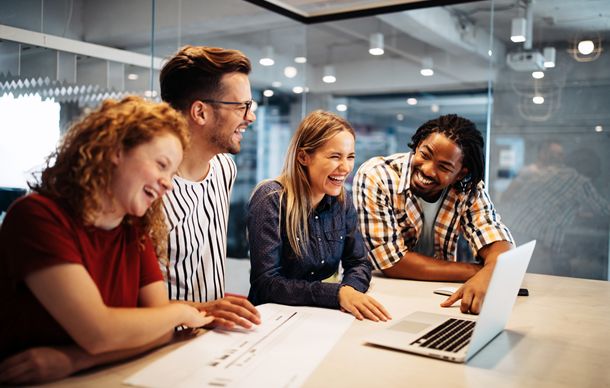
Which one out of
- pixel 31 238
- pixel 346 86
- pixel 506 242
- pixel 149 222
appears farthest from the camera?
pixel 346 86

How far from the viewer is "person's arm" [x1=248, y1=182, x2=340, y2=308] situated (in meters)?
1.66

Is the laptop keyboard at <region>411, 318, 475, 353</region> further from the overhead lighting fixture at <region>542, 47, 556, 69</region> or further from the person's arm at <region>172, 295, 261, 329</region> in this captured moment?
the overhead lighting fixture at <region>542, 47, 556, 69</region>

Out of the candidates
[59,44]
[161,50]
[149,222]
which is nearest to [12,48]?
[59,44]

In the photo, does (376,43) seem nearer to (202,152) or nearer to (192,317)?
(202,152)

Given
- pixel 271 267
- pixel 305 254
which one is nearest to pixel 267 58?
pixel 305 254

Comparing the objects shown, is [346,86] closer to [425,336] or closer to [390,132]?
[390,132]

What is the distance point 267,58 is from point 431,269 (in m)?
2.81

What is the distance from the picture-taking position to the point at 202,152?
170cm

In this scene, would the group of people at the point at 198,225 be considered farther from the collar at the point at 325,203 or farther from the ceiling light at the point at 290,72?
the ceiling light at the point at 290,72

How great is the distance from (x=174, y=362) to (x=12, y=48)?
186 cm

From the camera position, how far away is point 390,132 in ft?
19.1

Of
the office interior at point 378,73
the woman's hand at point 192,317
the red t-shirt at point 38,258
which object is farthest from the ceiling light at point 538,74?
the red t-shirt at point 38,258

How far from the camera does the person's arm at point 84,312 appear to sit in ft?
3.27

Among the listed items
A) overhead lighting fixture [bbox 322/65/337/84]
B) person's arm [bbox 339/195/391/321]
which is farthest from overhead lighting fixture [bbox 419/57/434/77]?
person's arm [bbox 339/195/391/321]
